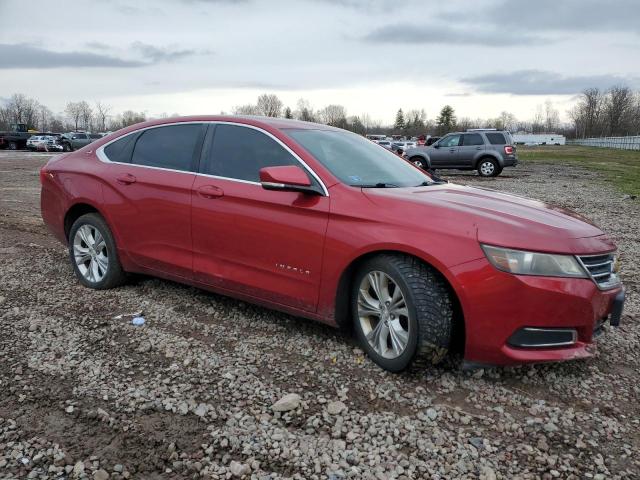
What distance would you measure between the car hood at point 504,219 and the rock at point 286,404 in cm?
123

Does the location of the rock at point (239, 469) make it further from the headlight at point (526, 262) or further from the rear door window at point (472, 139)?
the rear door window at point (472, 139)

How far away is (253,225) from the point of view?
3.87m

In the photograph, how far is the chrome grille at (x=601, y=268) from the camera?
3.13m

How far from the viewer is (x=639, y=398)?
3.24 meters

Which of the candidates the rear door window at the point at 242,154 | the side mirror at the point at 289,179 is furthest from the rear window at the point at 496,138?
the side mirror at the point at 289,179

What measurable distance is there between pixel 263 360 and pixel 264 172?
4.03ft

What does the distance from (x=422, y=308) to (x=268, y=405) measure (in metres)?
1.02

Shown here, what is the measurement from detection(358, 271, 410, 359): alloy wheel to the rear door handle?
2303mm

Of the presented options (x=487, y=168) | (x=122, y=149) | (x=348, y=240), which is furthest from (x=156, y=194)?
(x=487, y=168)

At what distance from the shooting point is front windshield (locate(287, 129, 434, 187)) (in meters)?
3.84

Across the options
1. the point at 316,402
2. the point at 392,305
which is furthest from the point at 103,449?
the point at 392,305

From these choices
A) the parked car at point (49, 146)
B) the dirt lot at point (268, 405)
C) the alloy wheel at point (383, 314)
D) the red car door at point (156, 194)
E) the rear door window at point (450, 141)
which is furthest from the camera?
the parked car at point (49, 146)

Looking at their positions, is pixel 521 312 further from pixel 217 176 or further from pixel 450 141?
pixel 450 141

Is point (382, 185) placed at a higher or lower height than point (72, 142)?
higher
